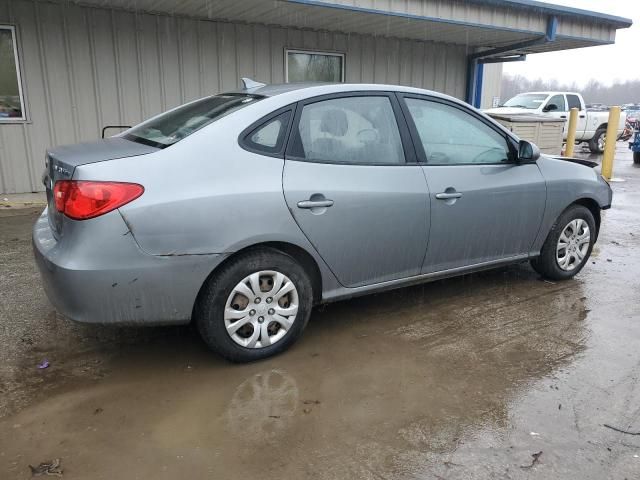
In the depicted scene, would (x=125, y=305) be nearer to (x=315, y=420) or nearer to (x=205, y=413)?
(x=205, y=413)

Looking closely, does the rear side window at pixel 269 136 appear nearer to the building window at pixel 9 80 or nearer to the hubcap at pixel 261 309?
the hubcap at pixel 261 309

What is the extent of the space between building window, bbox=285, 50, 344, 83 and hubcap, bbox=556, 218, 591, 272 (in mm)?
5995

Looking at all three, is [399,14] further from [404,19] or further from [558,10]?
[558,10]

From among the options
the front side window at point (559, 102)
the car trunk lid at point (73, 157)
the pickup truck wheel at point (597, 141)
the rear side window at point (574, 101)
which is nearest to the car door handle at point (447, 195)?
the car trunk lid at point (73, 157)

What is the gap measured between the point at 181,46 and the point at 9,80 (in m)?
2.46

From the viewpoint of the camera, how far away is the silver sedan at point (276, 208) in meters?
2.84

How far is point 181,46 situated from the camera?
8570mm

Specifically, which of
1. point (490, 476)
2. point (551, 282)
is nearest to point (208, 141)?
point (490, 476)

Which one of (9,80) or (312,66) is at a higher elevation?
(312,66)

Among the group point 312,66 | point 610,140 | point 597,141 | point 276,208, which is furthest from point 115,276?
point 597,141

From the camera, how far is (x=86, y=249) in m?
2.78

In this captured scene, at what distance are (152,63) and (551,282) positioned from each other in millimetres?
→ 6559

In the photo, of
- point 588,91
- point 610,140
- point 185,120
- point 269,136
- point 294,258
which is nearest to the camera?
point 269,136

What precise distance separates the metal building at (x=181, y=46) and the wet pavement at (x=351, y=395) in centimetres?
435
